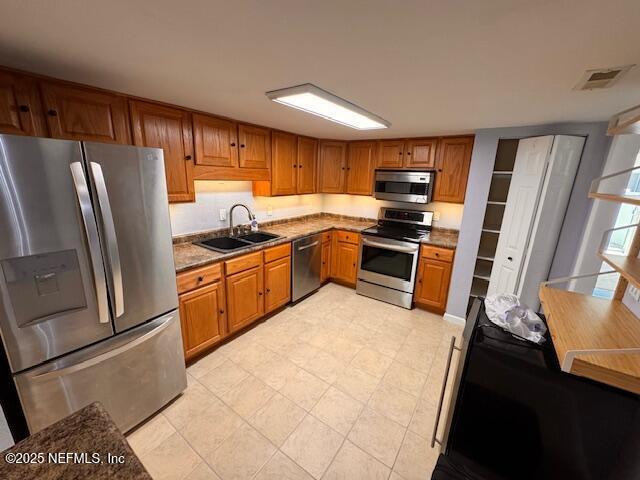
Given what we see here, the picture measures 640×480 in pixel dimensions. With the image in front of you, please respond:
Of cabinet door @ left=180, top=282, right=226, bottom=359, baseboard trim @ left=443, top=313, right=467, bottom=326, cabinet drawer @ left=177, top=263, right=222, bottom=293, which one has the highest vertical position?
cabinet drawer @ left=177, top=263, right=222, bottom=293

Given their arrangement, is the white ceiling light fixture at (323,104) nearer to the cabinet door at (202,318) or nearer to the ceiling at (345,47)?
the ceiling at (345,47)

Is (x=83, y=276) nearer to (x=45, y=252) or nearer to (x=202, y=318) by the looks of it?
(x=45, y=252)

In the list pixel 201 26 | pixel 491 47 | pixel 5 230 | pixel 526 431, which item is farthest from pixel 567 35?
pixel 5 230

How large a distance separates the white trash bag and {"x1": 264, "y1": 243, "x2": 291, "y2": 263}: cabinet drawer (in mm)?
2045

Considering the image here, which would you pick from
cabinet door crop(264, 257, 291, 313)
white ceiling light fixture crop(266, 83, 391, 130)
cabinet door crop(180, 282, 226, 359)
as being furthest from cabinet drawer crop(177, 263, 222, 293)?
white ceiling light fixture crop(266, 83, 391, 130)

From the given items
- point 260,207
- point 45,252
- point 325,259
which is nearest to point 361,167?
point 325,259

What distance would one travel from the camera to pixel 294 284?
125 inches

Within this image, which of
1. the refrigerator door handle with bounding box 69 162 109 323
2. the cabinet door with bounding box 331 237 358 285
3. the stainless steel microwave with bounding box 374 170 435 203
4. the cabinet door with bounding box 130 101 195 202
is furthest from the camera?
the cabinet door with bounding box 331 237 358 285

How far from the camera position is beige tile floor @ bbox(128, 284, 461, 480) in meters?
1.50

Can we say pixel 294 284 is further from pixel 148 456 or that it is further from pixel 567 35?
pixel 567 35

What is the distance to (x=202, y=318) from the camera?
2186 mm

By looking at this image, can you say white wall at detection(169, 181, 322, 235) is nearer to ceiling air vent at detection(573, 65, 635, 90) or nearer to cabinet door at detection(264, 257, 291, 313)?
cabinet door at detection(264, 257, 291, 313)

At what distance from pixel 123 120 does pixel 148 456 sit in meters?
2.14

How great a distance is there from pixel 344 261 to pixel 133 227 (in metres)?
2.68
